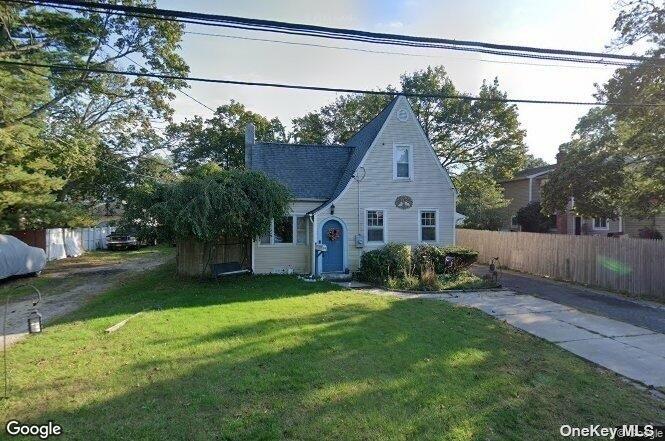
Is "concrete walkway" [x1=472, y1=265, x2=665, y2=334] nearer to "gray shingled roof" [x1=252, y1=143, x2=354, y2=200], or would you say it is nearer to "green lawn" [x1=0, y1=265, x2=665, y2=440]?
"green lawn" [x1=0, y1=265, x2=665, y2=440]

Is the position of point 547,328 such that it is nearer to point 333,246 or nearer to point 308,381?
point 308,381

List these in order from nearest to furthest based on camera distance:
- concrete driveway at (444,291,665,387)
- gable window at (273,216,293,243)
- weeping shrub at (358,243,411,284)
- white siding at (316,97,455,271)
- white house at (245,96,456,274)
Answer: concrete driveway at (444,291,665,387) < weeping shrub at (358,243,411,284) < white house at (245,96,456,274) < white siding at (316,97,455,271) < gable window at (273,216,293,243)

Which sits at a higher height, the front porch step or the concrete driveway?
the front porch step

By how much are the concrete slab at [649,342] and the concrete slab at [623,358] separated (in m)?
0.18

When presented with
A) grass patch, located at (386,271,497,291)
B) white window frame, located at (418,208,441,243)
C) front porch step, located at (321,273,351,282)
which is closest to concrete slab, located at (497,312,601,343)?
grass patch, located at (386,271,497,291)

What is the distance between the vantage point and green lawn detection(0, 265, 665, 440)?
4059mm

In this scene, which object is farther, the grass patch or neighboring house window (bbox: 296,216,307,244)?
neighboring house window (bbox: 296,216,307,244)

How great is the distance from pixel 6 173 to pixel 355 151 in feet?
54.7

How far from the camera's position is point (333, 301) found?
10.5 meters

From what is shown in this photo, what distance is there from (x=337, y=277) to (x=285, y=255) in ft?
8.27

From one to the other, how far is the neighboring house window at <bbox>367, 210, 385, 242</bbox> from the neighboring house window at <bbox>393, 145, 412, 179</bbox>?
196cm

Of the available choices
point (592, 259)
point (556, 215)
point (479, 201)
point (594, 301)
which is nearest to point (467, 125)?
point (479, 201)

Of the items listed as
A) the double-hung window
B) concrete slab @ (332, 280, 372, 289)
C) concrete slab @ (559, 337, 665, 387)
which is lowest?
concrete slab @ (559, 337, 665, 387)
